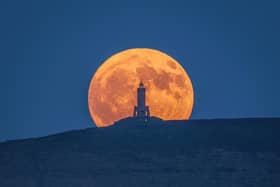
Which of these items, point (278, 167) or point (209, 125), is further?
point (209, 125)

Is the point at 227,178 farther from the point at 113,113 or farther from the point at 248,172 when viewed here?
the point at 113,113

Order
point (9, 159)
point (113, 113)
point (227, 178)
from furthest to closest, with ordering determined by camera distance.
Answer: point (113, 113), point (9, 159), point (227, 178)

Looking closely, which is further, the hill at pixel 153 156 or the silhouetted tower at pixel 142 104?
the silhouetted tower at pixel 142 104

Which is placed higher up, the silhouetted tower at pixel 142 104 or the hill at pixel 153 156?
the silhouetted tower at pixel 142 104

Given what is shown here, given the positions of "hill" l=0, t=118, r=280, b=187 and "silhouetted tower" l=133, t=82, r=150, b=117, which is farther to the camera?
"silhouetted tower" l=133, t=82, r=150, b=117

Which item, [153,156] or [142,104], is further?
[142,104]

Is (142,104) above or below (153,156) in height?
above

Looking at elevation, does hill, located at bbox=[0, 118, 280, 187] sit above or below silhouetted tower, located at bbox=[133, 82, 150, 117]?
below

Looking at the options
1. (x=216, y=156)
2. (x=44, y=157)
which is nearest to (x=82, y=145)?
(x=44, y=157)
